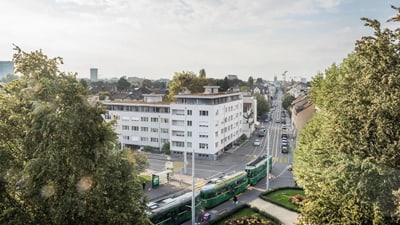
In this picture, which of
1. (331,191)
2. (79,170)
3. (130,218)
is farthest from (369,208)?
(79,170)

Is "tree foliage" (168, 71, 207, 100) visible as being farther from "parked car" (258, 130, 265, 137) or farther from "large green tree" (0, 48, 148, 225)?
"large green tree" (0, 48, 148, 225)

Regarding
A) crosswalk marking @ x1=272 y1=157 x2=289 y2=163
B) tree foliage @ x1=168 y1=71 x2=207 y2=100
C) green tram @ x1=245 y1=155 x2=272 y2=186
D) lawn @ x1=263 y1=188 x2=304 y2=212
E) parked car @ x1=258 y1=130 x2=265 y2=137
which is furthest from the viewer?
parked car @ x1=258 y1=130 x2=265 y2=137

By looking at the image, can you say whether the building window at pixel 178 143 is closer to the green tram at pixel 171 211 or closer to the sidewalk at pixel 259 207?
the sidewalk at pixel 259 207

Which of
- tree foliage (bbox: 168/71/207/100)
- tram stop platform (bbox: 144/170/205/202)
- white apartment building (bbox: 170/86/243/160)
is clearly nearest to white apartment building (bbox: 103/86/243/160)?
white apartment building (bbox: 170/86/243/160)

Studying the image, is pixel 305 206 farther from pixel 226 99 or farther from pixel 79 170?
pixel 226 99

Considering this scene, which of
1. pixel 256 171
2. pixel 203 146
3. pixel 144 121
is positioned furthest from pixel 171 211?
pixel 144 121

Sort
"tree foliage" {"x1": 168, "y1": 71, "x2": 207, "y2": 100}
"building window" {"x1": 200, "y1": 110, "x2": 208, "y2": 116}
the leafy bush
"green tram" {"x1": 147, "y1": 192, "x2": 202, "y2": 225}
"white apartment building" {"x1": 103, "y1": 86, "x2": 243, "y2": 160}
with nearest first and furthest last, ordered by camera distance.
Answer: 1. "green tram" {"x1": 147, "y1": 192, "x2": 202, "y2": 225}
2. the leafy bush
3. "building window" {"x1": 200, "y1": 110, "x2": 208, "y2": 116}
4. "white apartment building" {"x1": 103, "y1": 86, "x2": 243, "y2": 160}
5. "tree foliage" {"x1": 168, "y1": 71, "x2": 207, "y2": 100}


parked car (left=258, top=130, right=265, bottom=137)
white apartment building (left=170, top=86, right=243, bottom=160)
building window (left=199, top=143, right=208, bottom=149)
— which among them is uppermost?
white apartment building (left=170, top=86, right=243, bottom=160)
